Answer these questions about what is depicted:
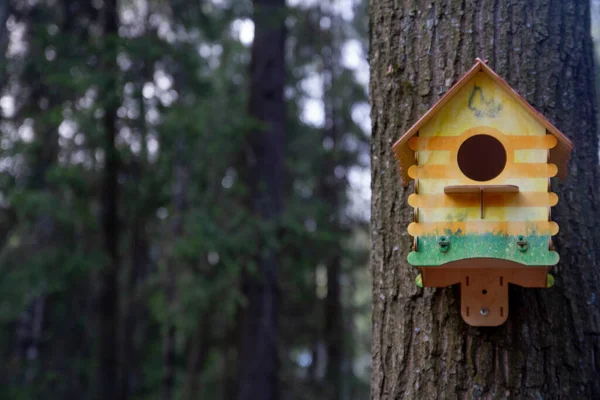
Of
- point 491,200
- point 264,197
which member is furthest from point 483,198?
point 264,197

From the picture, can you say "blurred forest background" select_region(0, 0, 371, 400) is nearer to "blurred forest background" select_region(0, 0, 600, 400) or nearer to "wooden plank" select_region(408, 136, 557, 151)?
"blurred forest background" select_region(0, 0, 600, 400)

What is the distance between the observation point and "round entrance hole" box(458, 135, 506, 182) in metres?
1.97

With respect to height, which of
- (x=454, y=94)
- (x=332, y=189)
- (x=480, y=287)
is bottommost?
(x=480, y=287)

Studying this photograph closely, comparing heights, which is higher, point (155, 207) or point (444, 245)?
point (155, 207)

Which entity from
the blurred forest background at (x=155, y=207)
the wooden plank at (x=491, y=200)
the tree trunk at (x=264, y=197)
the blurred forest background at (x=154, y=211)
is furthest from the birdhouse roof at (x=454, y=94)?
the tree trunk at (x=264, y=197)

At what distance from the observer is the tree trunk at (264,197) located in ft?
24.1

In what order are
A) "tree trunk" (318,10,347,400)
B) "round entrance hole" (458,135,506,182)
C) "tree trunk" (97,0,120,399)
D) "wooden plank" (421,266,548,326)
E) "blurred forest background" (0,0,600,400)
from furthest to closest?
1. "tree trunk" (318,10,347,400)
2. "tree trunk" (97,0,120,399)
3. "blurred forest background" (0,0,600,400)
4. "round entrance hole" (458,135,506,182)
5. "wooden plank" (421,266,548,326)

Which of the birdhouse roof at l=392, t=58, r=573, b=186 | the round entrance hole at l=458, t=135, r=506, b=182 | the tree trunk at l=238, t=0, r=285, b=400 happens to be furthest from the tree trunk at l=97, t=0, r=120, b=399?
the birdhouse roof at l=392, t=58, r=573, b=186

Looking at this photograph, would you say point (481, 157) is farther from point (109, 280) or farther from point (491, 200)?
point (109, 280)

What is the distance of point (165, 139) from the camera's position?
7.25m

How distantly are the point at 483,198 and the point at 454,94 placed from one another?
30 cm

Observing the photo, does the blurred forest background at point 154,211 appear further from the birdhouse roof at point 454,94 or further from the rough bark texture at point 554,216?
the birdhouse roof at point 454,94

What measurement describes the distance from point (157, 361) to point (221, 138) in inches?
223

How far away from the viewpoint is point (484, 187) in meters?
1.64
